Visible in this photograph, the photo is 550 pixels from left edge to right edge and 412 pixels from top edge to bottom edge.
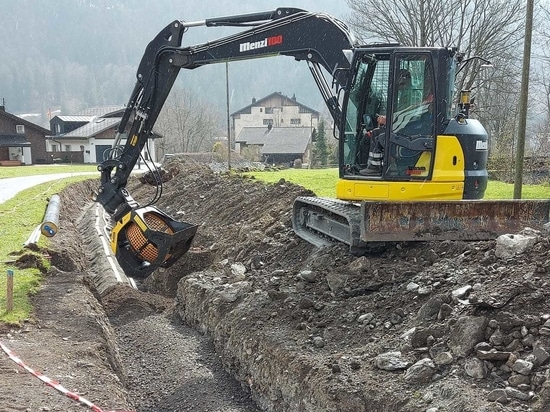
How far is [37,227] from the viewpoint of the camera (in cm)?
1407

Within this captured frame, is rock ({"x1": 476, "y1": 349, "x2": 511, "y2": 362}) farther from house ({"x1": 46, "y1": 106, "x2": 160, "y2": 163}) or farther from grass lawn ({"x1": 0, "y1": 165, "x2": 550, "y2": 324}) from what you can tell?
house ({"x1": 46, "y1": 106, "x2": 160, "y2": 163})

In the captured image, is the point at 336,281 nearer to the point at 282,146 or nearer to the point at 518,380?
the point at 518,380

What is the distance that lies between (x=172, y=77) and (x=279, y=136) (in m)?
57.1

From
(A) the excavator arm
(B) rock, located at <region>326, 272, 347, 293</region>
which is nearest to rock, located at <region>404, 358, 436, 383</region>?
(B) rock, located at <region>326, 272, 347, 293</region>

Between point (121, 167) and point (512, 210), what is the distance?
639 cm

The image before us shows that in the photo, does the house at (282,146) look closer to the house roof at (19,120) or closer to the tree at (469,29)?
the house roof at (19,120)

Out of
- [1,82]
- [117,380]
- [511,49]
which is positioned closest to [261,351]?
[117,380]

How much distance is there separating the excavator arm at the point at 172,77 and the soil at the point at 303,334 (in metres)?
1.15

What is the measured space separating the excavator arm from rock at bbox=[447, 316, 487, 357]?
176 inches

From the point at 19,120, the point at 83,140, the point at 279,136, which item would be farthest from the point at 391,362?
the point at 279,136

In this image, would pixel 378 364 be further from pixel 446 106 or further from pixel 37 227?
pixel 37 227

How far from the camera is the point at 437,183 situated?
810 cm

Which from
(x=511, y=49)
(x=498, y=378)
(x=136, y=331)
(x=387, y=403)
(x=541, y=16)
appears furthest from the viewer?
(x=541, y=16)

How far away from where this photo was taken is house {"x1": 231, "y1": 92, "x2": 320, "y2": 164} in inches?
2467
